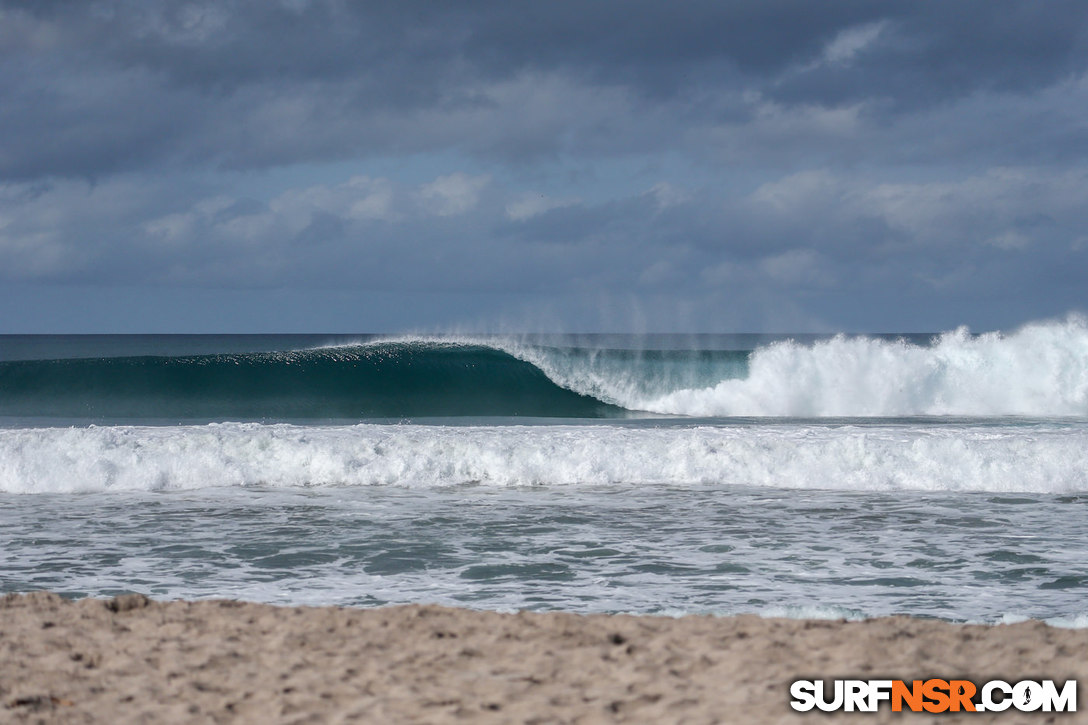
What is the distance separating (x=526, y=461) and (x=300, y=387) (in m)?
16.0

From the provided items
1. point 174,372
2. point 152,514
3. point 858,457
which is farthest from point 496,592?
point 174,372

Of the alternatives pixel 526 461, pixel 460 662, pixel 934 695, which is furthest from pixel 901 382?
pixel 460 662

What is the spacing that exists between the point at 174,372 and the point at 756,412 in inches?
692

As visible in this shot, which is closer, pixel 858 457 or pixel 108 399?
pixel 858 457

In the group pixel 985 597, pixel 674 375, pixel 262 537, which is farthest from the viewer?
pixel 674 375

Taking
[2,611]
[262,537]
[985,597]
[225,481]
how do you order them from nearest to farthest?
[2,611] → [985,597] → [262,537] → [225,481]

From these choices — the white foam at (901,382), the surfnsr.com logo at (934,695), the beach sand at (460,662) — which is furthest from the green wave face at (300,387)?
the surfnsr.com logo at (934,695)

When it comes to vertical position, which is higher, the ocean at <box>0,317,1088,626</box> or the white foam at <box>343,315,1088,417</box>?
the white foam at <box>343,315,1088,417</box>

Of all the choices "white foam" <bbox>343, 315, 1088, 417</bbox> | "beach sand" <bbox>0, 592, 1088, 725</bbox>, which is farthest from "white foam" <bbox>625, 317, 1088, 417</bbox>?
"beach sand" <bbox>0, 592, 1088, 725</bbox>

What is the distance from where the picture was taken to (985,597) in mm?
6316

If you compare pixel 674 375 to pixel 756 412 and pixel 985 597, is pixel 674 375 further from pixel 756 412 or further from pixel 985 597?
pixel 985 597

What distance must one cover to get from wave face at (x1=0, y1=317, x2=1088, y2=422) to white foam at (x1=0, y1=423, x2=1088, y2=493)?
404 inches

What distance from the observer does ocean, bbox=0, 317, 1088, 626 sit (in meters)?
6.62

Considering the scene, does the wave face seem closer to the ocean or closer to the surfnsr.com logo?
the ocean
